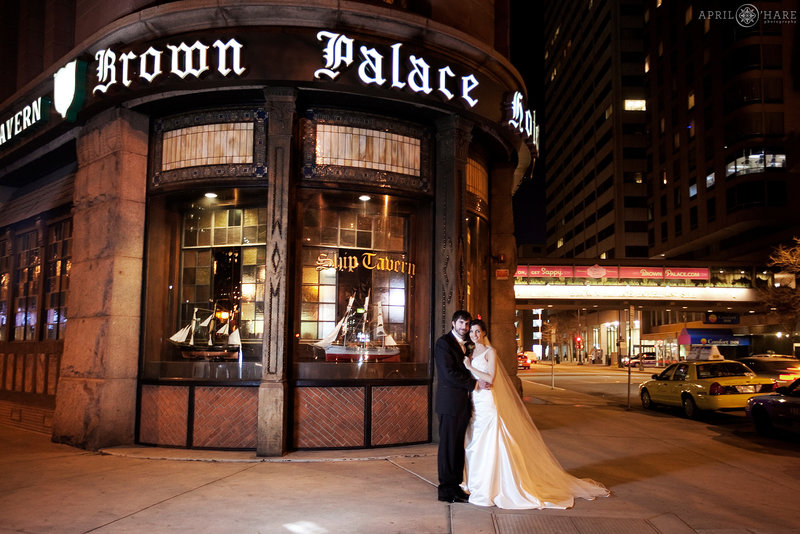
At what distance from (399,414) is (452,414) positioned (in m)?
3.53

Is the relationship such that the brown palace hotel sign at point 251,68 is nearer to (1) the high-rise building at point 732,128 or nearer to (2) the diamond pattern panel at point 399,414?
(2) the diamond pattern panel at point 399,414

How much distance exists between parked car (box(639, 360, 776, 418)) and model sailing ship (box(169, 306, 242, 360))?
12.0m

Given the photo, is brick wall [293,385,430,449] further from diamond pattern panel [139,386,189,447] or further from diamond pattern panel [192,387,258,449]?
diamond pattern panel [139,386,189,447]

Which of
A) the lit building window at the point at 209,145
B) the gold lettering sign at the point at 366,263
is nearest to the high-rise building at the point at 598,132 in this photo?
the gold lettering sign at the point at 366,263

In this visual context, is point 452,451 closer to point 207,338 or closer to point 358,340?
point 358,340

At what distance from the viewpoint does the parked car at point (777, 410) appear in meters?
12.8

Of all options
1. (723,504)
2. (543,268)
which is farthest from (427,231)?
(543,268)

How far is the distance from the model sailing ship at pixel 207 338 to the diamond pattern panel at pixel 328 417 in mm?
1560

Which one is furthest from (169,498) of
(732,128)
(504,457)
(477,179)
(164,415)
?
(732,128)

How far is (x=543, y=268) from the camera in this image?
136ft

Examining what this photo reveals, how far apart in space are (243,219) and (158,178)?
61.9 inches

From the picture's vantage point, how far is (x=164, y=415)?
34.9 feet

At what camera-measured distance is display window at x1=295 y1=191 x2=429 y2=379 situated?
11102mm

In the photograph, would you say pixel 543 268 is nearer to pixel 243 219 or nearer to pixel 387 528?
pixel 243 219
